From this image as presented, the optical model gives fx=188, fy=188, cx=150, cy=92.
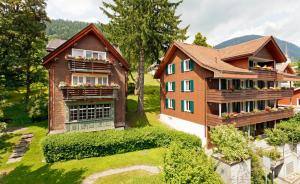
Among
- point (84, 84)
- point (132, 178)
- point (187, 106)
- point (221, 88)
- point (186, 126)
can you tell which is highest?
point (84, 84)

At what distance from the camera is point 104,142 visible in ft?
57.8

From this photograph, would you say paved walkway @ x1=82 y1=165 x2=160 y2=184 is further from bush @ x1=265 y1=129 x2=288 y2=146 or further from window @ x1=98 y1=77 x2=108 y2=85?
bush @ x1=265 y1=129 x2=288 y2=146

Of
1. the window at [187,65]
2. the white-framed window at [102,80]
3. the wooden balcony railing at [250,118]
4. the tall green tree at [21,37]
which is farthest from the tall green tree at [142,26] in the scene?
the wooden balcony railing at [250,118]

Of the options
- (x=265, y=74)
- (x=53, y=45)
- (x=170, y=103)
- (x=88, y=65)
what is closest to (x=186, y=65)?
(x=170, y=103)

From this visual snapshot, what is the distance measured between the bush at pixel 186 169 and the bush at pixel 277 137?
16.9 metres

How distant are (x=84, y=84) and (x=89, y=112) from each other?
3411mm

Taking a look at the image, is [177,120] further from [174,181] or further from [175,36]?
[174,181]

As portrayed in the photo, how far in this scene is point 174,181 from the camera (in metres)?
10.3

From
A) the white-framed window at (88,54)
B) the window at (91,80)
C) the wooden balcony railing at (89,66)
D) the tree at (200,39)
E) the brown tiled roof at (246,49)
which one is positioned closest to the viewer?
the wooden balcony railing at (89,66)

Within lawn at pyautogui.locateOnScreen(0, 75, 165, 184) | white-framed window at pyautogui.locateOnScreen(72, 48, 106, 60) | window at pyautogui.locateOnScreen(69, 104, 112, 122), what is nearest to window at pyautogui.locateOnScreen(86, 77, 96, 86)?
white-framed window at pyautogui.locateOnScreen(72, 48, 106, 60)

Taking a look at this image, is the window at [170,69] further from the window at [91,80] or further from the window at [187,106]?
the window at [91,80]

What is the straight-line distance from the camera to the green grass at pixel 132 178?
1342cm

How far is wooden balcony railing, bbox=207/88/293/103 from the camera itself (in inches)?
833

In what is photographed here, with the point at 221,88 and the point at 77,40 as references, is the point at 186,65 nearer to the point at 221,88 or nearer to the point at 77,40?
the point at 221,88
